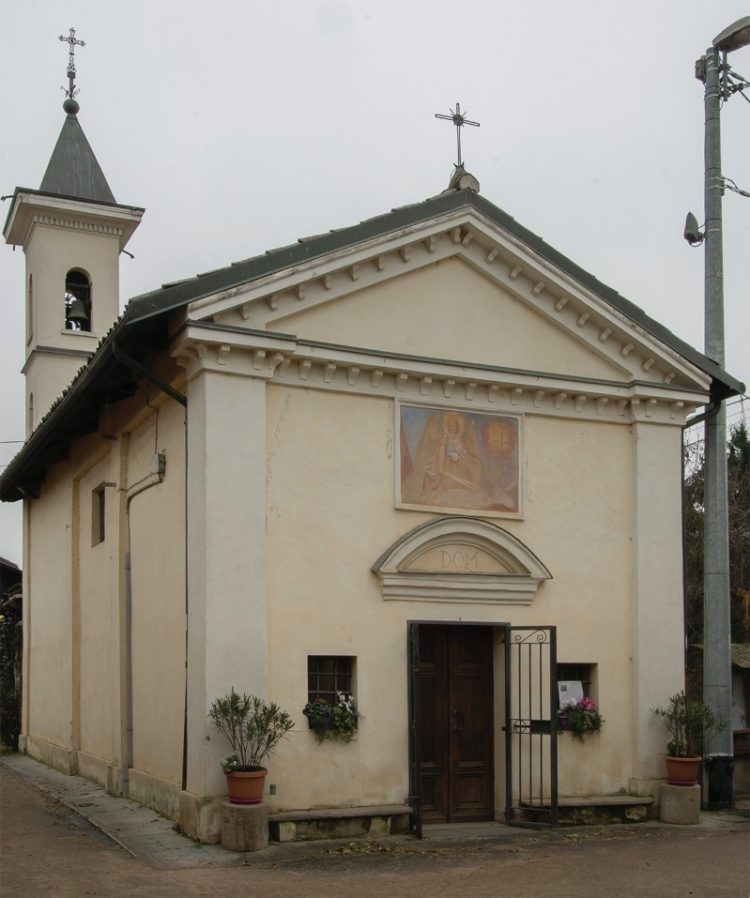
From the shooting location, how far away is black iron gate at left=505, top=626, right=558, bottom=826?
13.0 m

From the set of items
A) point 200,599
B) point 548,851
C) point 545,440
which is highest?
point 545,440

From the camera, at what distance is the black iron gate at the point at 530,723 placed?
1296 centimetres

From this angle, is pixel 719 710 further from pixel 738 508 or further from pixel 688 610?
pixel 738 508

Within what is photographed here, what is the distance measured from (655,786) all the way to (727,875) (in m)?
3.55

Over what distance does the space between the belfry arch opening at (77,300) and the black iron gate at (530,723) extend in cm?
1309

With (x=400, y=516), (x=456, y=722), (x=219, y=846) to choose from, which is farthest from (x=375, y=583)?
(x=219, y=846)

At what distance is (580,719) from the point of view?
44.9ft

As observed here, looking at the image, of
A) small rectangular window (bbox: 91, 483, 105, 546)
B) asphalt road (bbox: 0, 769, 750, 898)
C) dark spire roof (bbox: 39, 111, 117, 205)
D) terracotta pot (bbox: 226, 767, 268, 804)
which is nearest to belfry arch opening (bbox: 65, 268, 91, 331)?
dark spire roof (bbox: 39, 111, 117, 205)

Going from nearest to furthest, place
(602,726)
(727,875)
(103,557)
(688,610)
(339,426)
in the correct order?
(727,875)
(339,426)
(602,726)
(103,557)
(688,610)

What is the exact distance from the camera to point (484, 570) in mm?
13453

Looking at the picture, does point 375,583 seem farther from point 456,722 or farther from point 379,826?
point 379,826

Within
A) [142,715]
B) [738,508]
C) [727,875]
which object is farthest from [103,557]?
[738,508]

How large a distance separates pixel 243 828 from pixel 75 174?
1685 centimetres

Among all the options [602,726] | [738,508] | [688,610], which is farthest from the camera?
[738,508]
